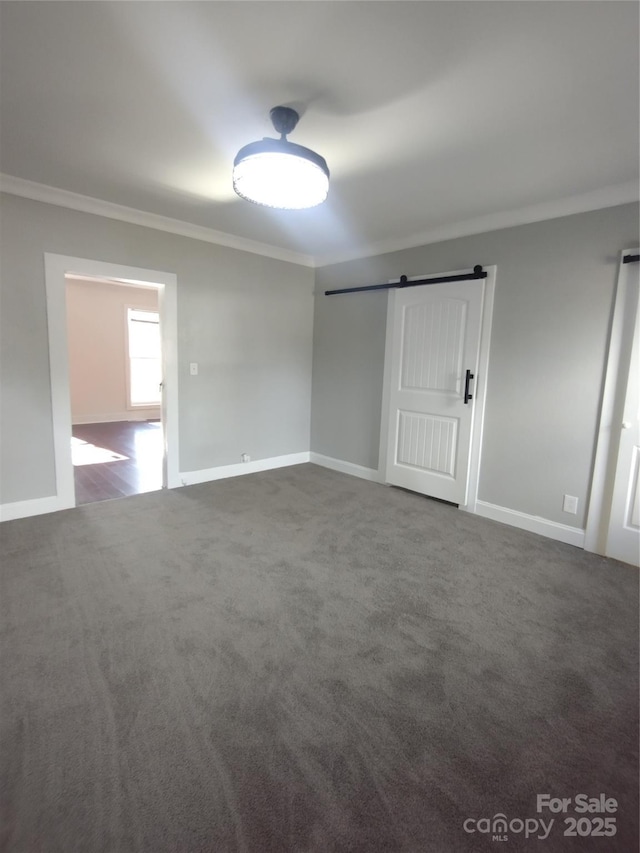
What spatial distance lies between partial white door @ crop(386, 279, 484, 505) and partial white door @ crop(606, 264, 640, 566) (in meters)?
1.06

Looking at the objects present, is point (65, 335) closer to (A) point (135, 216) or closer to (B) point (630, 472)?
(A) point (135, 216)

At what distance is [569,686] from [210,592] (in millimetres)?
1765

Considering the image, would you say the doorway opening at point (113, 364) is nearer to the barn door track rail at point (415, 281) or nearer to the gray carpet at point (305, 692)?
the barn door track rail at point (415, 281)

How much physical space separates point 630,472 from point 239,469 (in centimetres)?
346

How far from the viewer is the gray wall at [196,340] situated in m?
3.05

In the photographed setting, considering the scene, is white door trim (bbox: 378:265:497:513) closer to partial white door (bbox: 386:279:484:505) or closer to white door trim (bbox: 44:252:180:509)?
partial white door (bbox: 386:279:484:505)

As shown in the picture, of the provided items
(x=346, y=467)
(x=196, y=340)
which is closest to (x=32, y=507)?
(x=196, y=340)

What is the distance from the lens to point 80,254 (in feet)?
10.7

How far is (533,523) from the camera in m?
3.23

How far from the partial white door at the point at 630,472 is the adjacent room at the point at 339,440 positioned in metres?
0.02

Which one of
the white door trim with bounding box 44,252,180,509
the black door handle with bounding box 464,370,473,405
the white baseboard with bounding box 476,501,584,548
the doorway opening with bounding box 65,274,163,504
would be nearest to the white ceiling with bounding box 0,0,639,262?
the white door trim with bounding box 44,252,180,509

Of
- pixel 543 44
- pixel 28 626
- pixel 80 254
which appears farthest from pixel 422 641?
pixel 80 254

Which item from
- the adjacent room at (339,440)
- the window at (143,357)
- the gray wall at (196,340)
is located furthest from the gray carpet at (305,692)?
the window at (143,357)

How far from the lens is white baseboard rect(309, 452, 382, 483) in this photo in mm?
4449
